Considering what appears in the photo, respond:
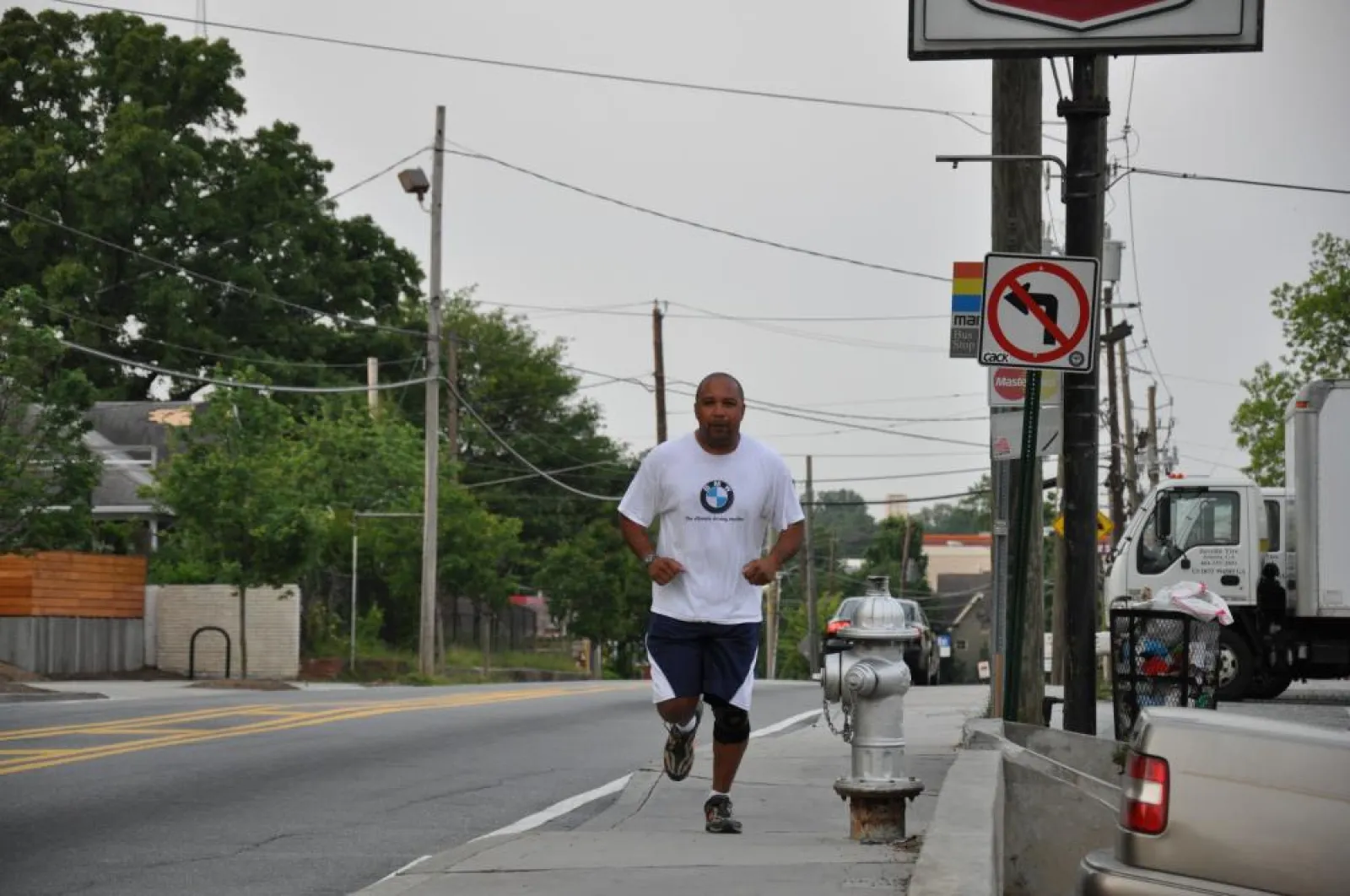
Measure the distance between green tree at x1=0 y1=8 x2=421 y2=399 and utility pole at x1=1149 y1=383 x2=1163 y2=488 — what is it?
23.0 metres

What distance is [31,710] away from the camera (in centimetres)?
1662

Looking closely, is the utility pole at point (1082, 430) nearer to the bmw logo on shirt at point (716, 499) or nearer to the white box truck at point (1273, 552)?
the bmw logo on shirt at point (716, 499)

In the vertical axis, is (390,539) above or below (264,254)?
below

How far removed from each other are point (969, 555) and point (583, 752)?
155517mm

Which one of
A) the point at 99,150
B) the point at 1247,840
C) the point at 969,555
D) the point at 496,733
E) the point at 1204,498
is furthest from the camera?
the point at 969,555

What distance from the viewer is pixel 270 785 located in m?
11.1

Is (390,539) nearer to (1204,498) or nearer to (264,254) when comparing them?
(264,254)

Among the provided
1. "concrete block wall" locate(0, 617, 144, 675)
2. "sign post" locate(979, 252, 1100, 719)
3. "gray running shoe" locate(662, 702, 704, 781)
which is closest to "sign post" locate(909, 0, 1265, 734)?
"sign post" locate(979, 252, 1100, 719)

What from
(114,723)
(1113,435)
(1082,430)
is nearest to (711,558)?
(1082,430)

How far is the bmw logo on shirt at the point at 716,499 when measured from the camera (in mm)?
8594

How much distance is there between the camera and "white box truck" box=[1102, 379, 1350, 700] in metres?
23.0

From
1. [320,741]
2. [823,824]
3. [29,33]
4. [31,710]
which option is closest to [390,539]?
[29,33]

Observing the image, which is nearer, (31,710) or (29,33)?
(31,710)

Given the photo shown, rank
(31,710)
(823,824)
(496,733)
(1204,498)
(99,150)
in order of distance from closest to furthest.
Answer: (823,824) < (496,733) < (31,710) < (1204,498) < (99,150)
